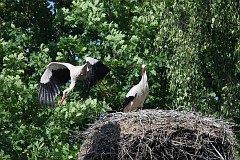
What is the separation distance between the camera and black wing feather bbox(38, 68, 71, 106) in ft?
50.0

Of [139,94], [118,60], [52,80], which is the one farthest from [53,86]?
[118,60]

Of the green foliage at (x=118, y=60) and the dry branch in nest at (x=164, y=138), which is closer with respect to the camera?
the dry branch in nest at (x=164, y=138)

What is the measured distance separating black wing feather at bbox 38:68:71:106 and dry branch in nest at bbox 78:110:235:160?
196 cm

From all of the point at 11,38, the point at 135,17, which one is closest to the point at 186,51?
the point at 135,17

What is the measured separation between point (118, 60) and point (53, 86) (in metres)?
2.33

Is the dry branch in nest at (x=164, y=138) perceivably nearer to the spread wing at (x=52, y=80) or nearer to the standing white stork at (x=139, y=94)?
the standing white stork at (x=139, y=94)

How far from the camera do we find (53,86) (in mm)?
15555

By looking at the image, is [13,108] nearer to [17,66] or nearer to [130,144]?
[17,66]

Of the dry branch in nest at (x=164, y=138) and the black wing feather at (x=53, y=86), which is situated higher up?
the black wing feather at (x=53, y=86)

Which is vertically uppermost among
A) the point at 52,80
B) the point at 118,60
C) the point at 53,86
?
the point at 118,60

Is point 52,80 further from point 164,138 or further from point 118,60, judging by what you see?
point 164,138

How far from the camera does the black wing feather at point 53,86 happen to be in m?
15.2

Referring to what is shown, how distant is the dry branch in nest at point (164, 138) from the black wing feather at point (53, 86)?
6.43 feet

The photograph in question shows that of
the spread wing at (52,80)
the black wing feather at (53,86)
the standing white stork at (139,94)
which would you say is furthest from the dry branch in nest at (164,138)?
the spread wing at (52,80)
